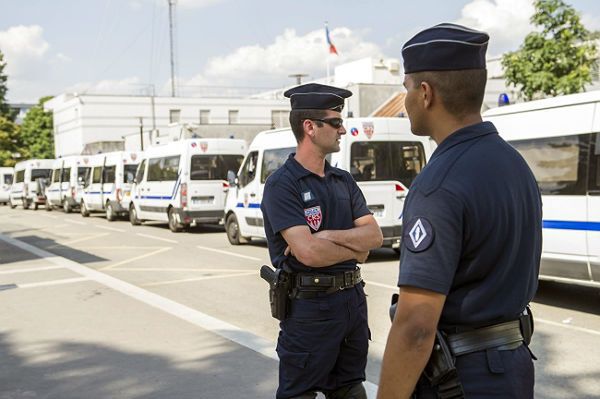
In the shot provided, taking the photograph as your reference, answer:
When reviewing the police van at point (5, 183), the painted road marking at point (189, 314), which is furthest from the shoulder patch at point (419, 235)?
the police van at point (5, 183)

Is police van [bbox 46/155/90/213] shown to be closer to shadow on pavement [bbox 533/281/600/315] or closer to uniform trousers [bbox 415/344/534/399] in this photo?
shadow on pavement [bbox 533/281/600/315]

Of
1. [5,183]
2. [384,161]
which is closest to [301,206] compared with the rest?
[384,161]

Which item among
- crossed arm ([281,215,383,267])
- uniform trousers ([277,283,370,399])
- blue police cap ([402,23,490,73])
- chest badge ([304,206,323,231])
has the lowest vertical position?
uniform trousers ([277,283,370,399])

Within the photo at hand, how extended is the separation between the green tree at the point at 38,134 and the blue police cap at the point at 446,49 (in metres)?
72.7

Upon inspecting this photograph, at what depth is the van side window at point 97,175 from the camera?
26438 millimetres

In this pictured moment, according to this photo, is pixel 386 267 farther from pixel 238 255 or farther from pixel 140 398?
pixel 140 398

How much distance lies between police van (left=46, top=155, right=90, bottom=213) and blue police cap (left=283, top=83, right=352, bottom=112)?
87.6 ft

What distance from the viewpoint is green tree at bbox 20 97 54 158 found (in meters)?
70.4

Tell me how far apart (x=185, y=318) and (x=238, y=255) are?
5658 millimetres

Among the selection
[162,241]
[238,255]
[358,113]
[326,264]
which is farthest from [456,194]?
[358,113]

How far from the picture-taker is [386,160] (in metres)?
11.9

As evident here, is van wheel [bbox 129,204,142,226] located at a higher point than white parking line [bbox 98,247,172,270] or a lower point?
higher

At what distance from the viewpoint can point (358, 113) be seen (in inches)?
1089

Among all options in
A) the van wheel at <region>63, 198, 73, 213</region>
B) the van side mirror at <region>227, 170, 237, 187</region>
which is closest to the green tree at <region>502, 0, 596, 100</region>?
the van side mirror at <region>227, 170, 237, 187</region>
